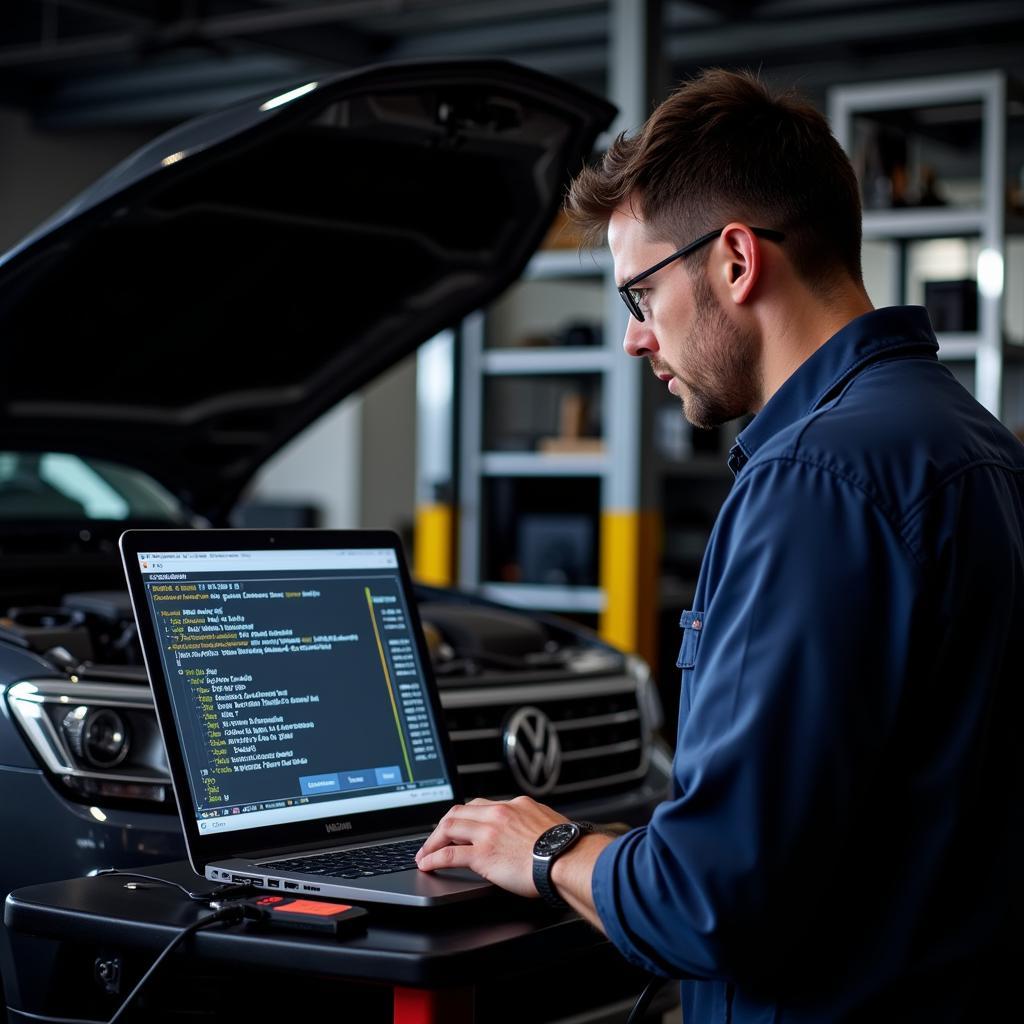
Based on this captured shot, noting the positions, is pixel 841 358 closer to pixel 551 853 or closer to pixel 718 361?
pixel 718 361

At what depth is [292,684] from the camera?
189cm

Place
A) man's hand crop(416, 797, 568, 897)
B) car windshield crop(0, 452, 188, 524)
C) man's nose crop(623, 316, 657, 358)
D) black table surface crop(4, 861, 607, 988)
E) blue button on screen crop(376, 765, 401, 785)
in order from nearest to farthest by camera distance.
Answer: black table surface crop(4, 861, 607, 988) → man's hand crop(416, 797, 568, 897) → man's nose crop(623, 316, 657, 358) → blue button on screen crop(376, 765, 401, 785) → car windshield crop(0, 452, 188, 524)

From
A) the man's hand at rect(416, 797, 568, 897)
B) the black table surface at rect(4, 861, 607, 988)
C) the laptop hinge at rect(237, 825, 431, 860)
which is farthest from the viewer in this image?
the laptop hinge at rect(237, 825, 431, 860)

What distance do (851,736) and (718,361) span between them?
447 millimetres

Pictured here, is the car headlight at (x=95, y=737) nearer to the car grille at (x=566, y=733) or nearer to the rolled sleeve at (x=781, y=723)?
the car grille at (x=566, y=733)

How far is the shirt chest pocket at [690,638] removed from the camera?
1.51 m

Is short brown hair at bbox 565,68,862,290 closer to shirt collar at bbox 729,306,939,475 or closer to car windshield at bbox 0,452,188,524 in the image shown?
shirt collar at bbox 729,306,939,475

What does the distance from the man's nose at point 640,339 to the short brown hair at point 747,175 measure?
12 cm

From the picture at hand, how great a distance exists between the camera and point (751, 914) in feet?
4.12

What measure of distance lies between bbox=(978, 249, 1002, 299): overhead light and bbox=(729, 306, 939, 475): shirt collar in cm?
434

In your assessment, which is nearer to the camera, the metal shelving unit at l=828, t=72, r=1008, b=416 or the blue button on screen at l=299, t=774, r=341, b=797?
the blue button on screen at l=299, t=774, r=341, b=797

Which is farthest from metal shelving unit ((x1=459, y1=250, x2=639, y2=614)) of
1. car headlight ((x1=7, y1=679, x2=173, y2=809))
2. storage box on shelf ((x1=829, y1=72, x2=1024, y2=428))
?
car headlight ((x1=7, y1=679, x2=173, y2=809))

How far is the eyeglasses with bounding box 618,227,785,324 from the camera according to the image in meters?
1.48

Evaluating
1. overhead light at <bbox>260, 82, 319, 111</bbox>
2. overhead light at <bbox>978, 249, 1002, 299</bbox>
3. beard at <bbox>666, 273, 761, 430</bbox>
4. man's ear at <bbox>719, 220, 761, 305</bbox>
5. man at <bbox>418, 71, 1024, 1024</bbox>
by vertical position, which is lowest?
man at <bbox>418, 71, 1024, 1024</bbox>
